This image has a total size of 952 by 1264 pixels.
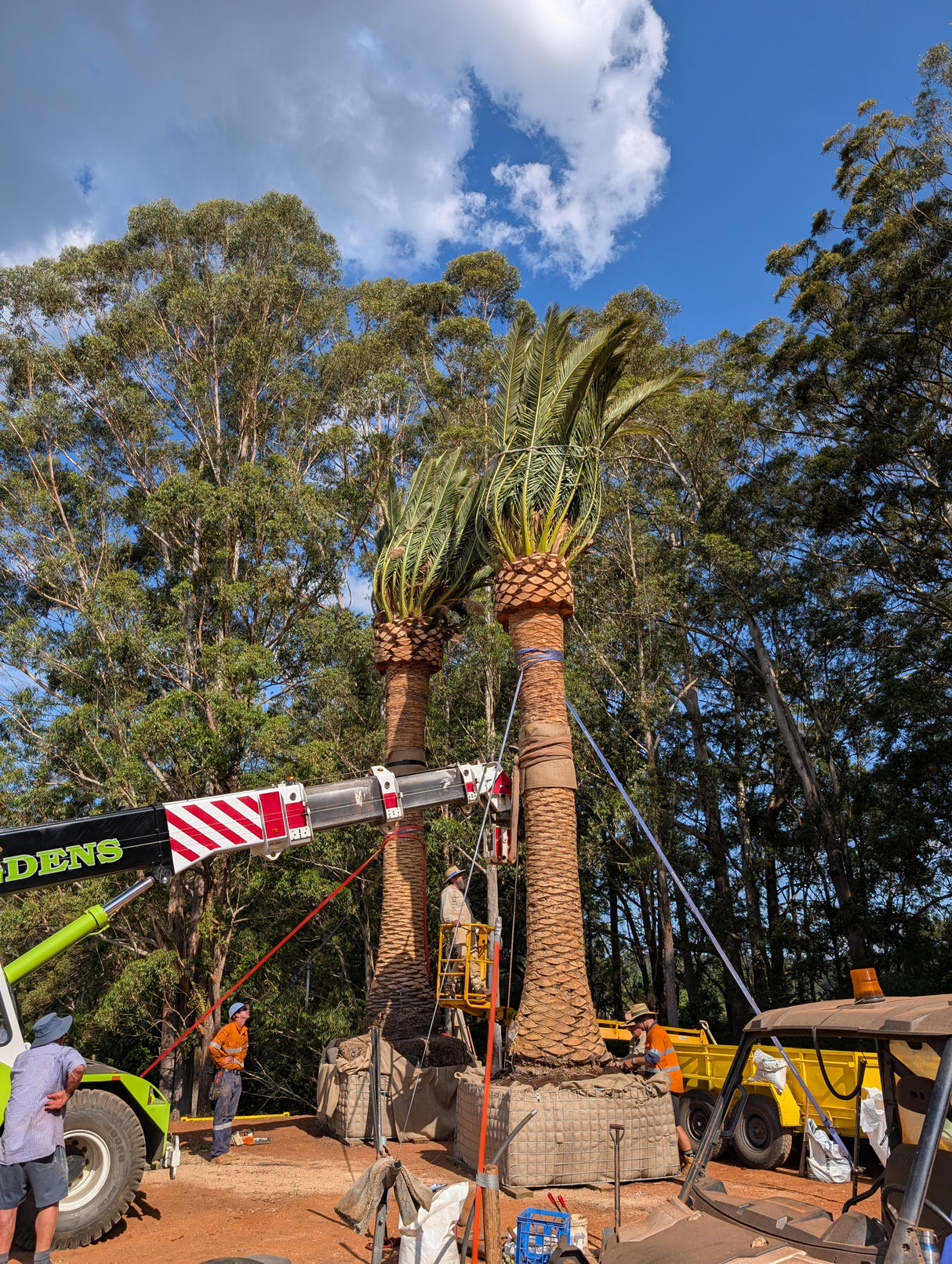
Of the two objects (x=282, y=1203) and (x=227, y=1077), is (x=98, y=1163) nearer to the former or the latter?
(x=282, y=1203)

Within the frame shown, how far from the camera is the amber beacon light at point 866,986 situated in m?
3.86

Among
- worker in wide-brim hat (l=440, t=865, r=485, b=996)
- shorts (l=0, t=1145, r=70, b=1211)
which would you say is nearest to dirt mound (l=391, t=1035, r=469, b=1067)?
worker in wide-brim hat (l=440, t=865, r=485, b=996)

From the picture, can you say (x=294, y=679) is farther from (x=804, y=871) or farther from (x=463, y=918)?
(x=804, y=871)

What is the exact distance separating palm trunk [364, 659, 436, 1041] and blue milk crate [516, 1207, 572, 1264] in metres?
6.50

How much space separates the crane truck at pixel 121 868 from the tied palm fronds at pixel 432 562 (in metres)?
3.71

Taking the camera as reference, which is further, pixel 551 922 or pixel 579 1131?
pixel 551 922

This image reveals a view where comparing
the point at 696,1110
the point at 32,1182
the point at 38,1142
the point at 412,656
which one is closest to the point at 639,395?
the point at 412,656

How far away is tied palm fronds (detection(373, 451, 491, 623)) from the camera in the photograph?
1269 centimetres

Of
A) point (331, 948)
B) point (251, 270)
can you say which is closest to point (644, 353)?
point (251, 270)

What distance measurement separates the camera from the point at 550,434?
10.4m

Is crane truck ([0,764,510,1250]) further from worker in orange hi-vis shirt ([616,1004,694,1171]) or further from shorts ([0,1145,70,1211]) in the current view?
worker in orange hi-vis shirt ([616,1004,694,1171])

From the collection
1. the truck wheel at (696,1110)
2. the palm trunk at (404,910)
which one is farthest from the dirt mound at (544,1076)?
the palm trunk at (404,910)

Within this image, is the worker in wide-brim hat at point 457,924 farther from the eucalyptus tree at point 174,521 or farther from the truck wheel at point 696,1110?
Answer: the eucalyptus tree at point 174,521

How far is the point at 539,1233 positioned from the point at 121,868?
4.45 metres
